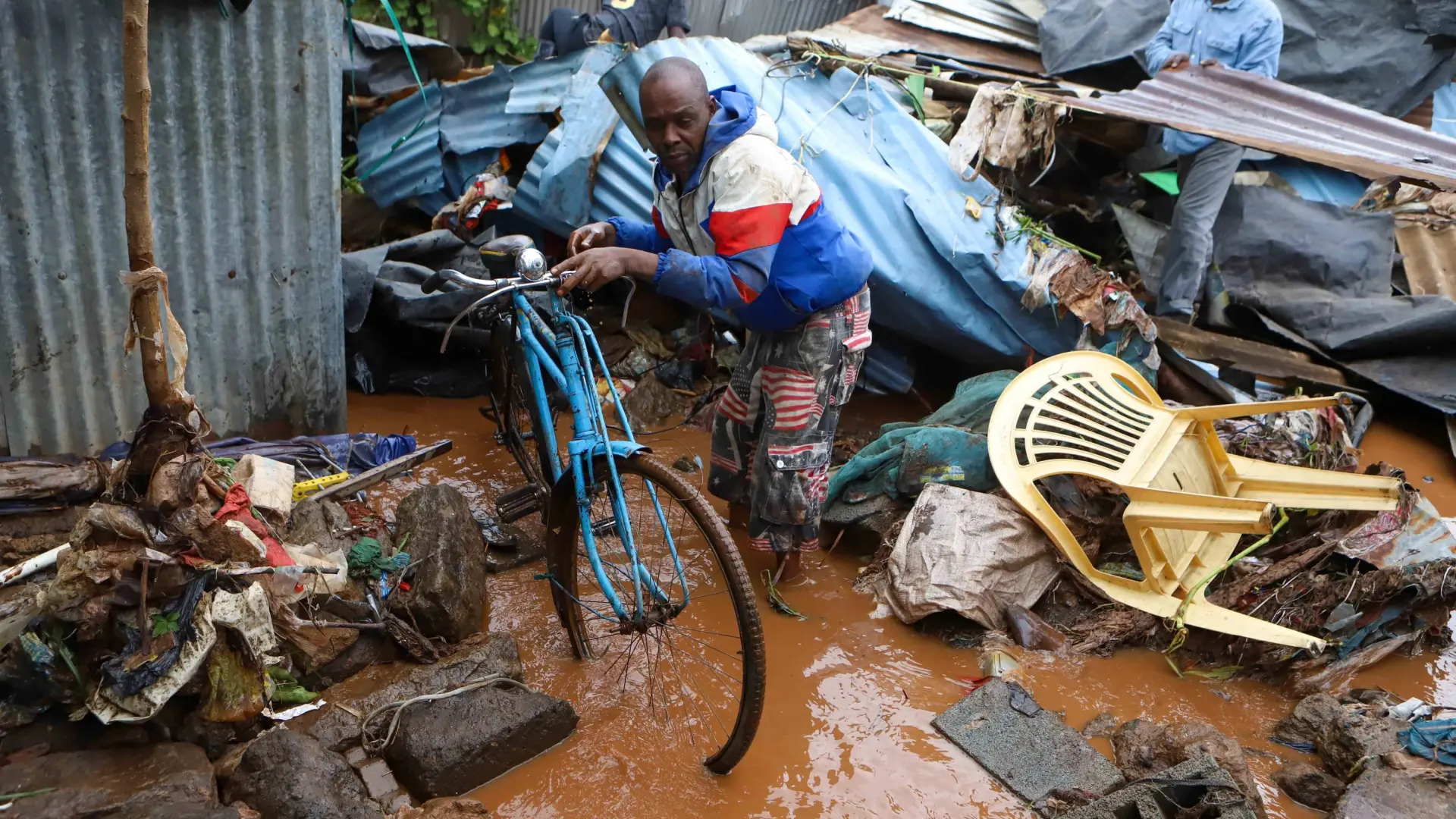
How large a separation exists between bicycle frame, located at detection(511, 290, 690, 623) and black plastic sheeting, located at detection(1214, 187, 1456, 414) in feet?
17.4

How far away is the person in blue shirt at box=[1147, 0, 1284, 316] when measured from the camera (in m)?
6.26

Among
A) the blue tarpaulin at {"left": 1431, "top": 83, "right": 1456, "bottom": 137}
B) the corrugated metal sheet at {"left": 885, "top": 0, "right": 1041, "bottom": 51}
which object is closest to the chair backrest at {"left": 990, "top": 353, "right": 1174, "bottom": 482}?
the corrugated metal sheet at {"left": 885, "top": 0, "right": 1041, "bottom": 51}

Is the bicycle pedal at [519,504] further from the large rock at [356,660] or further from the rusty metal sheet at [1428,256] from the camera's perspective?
the rusty metal sheet at [1428,256]

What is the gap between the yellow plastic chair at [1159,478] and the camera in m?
3.61

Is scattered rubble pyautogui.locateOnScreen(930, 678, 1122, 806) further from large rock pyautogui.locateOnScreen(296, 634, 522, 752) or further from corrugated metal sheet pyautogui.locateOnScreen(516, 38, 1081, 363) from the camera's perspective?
corrugated metal sheet pyautogui.locateOnScreen(516, 38, 1081, 363)

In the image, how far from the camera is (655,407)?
5.64m

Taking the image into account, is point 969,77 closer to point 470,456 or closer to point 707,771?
point 470,456

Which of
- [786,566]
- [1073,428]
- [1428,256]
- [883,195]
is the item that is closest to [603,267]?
[786,566]

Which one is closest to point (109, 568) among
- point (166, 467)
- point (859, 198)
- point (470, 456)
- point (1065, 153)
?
point (166, 467)

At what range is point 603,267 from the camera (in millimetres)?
2945

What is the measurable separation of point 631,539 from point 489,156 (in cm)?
404

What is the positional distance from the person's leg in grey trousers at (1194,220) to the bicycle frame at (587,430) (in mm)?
4883

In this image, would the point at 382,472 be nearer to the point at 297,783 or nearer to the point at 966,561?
the point at 297,783

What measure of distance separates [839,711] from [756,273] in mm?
1555
